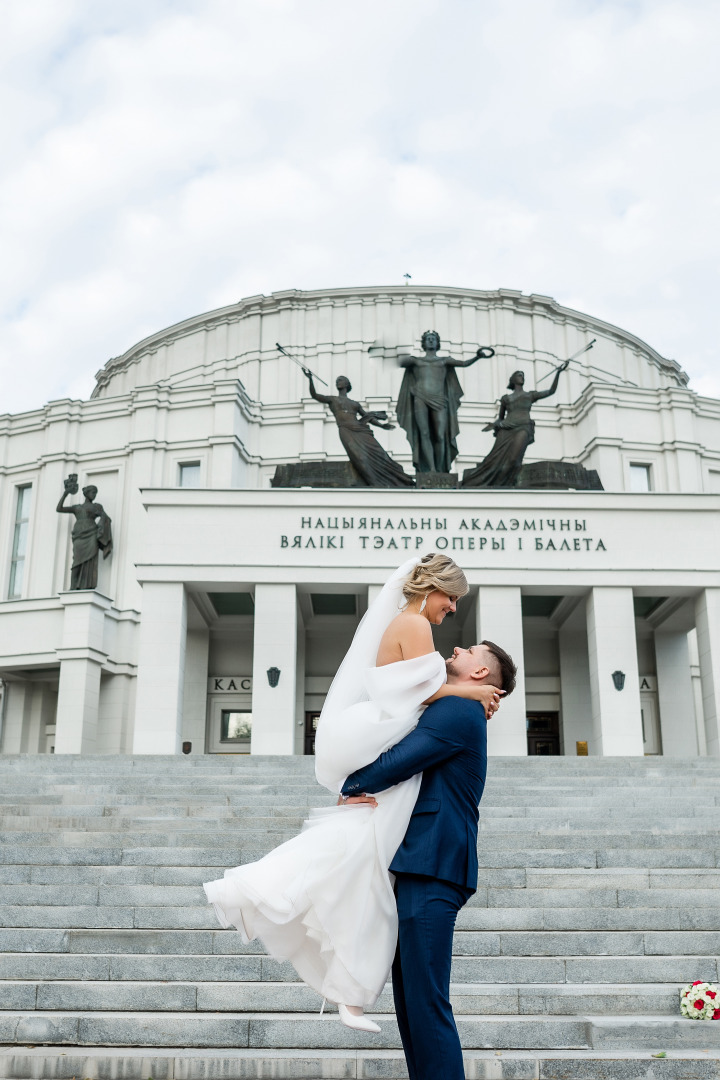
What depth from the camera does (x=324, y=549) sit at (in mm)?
21297

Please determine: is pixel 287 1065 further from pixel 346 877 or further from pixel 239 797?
pixel 239 797

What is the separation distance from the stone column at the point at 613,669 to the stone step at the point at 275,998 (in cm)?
1449

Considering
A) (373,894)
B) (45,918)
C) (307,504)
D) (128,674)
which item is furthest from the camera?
(128,674)

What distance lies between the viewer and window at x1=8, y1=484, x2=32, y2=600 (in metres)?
32.1

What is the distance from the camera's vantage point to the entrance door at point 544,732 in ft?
81.3

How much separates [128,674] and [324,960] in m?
24.0

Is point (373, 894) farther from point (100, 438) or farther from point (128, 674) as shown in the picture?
point (100, 438)

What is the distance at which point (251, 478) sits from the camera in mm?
32344

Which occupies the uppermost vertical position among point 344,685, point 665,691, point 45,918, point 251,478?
point 251,478

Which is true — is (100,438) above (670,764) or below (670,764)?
above

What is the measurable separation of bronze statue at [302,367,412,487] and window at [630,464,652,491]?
11909mm

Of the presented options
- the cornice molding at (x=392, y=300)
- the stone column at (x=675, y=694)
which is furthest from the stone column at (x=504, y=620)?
the cornice molding at (x=392, y=300)

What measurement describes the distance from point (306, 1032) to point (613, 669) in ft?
52.8

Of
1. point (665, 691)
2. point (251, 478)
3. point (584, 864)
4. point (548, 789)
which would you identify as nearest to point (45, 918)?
point (584, 864)
